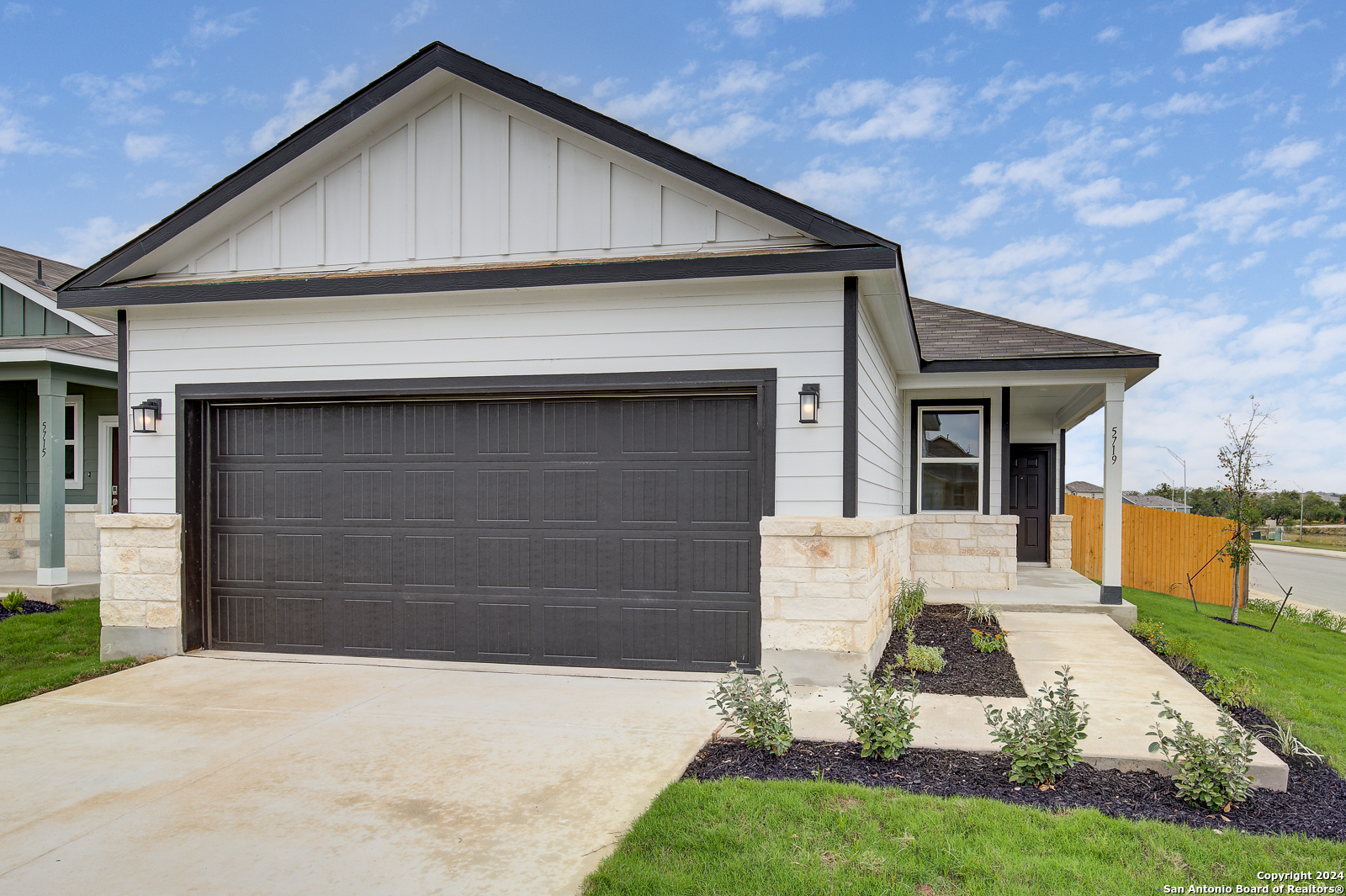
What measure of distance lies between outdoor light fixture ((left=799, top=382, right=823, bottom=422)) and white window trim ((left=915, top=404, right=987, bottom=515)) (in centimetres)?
612

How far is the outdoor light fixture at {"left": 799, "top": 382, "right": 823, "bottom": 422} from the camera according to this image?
612 centimetres

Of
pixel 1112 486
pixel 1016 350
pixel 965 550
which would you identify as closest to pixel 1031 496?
pixel 965 550

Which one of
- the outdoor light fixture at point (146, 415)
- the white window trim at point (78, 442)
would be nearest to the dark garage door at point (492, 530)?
the outdoor light fixture at point (146, 415)

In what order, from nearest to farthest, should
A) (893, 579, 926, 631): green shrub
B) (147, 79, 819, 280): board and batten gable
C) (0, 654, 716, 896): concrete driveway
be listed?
(0, 654, 716, 896): concrete driveway
(147, 79, 819, 280): board and batten gable
(893, 579, 926, 631): green shrub

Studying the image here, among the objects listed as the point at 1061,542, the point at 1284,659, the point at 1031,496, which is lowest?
the point at 1284,659

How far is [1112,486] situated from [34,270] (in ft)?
48.4

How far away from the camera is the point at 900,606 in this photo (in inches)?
347

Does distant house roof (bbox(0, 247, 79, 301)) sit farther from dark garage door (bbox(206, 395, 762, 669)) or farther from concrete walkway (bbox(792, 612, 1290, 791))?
concrete walkway (bbox(792, 612, 1290, 791))

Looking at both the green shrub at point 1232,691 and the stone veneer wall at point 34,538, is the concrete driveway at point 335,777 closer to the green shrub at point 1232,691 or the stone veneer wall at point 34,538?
the green shrub at point 1232,691

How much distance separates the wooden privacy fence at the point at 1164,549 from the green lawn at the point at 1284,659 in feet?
2.50

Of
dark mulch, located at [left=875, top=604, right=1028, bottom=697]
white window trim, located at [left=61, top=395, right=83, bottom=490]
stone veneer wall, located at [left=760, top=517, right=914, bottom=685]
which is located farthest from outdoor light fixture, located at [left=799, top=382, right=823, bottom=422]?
white window trim, located at [left=61, top=395, right=83, bottom=490]

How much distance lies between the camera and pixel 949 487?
11.8m

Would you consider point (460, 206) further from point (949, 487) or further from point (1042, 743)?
point (949, 487)

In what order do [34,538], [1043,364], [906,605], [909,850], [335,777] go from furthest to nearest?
[34,538], [1043,364], [906,605], [335,777], [909,850]
